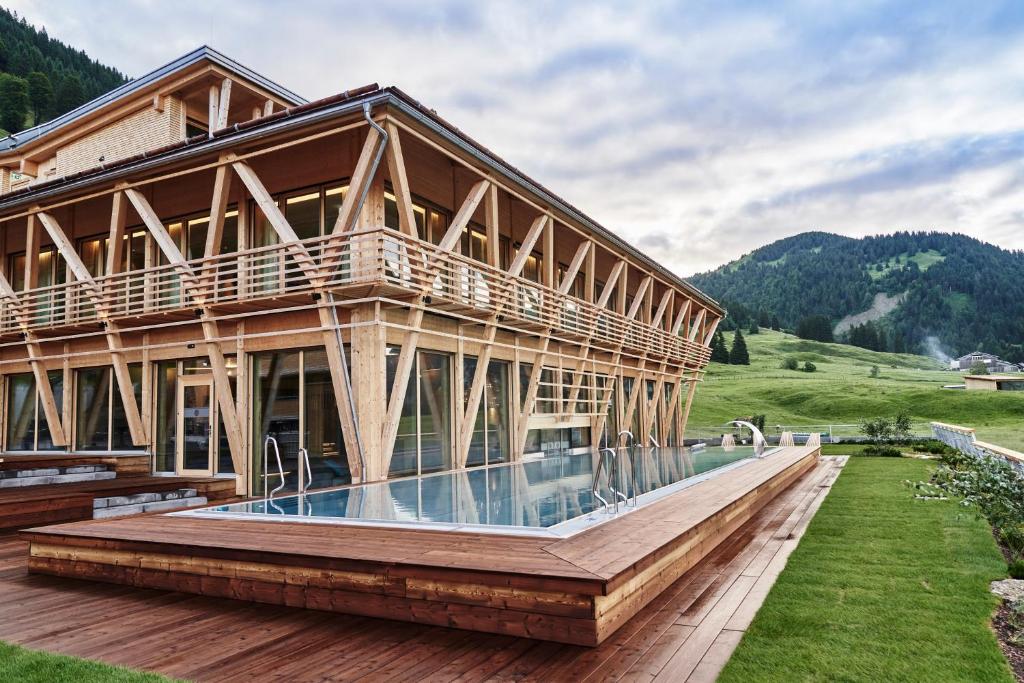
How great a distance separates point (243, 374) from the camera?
12.8 metres

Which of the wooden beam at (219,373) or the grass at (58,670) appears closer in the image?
the grass at (58,670)

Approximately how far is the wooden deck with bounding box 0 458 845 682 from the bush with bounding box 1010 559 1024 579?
7.85 feet

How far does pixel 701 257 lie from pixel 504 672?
160566 mm

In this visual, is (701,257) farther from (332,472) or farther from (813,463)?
(332,472)

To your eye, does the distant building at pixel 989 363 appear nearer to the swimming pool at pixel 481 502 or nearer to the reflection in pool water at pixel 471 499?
the reflection in pool water at pixel 471 499

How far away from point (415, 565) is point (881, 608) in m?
3.59

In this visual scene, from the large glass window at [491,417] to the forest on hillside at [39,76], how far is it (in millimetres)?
78357

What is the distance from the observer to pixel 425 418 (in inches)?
512

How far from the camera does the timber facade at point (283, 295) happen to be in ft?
37.1

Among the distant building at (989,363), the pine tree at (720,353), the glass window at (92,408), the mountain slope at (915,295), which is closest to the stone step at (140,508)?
the glass window at (92,408)

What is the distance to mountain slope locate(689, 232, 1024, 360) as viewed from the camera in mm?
141125

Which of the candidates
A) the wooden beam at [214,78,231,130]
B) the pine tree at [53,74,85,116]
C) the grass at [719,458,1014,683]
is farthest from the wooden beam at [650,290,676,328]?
the pine tree at [53,74,85,116]

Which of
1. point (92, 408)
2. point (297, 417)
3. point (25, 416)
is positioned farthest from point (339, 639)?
point (25, 416)

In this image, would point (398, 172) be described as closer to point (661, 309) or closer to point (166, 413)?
point (166, 413)
